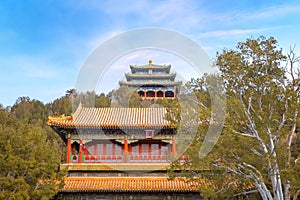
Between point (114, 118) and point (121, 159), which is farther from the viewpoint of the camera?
point (114, 118)

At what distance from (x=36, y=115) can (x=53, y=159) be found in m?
31.5

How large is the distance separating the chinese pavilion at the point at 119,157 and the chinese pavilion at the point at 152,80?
27.4m

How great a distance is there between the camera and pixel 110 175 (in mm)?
19594

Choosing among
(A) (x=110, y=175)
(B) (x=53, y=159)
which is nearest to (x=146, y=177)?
(A) (x=110, y=175)

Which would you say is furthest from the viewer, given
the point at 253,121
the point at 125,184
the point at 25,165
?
A: the point at 125,184

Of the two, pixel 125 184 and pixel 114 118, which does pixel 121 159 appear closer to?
pixel 125 184

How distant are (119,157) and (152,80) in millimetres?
31661

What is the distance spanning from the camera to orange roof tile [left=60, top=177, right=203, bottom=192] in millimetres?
18219

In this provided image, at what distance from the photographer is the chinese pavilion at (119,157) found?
1869 centimetres

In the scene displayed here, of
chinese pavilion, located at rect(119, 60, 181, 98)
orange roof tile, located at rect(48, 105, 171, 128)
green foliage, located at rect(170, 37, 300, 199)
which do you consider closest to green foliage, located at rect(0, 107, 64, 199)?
orange roof tile, located at rect(48, 105, 171, 128)

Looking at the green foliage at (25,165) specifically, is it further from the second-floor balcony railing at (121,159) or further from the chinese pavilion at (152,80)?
the chinese pavilion at (152,80)

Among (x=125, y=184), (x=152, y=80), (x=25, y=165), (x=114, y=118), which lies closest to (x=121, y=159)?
(x=125, y=184)

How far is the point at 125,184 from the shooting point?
18.8 meters

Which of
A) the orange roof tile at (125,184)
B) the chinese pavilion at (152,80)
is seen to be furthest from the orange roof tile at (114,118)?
the chinese pavilion at (152,80)
